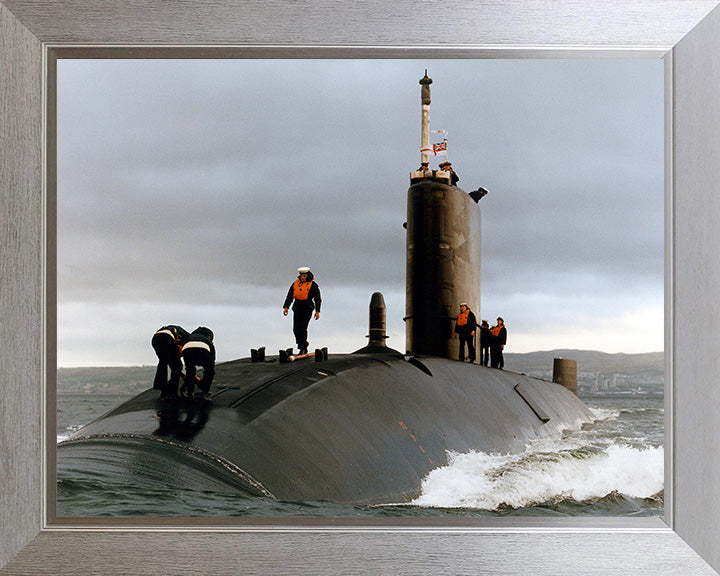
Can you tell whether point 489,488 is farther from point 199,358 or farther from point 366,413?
point 199,358

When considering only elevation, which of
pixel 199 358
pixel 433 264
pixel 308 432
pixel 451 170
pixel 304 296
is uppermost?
pixel 451 170

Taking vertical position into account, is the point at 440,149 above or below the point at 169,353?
above

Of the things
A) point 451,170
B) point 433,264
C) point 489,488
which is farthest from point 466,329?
point 489,488

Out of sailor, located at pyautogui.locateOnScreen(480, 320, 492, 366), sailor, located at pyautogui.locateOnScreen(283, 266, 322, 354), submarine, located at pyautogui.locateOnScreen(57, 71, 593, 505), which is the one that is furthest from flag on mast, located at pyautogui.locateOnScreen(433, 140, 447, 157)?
sailor, located at pyautogui.locateOnScreen(283, 266, 322, 354)

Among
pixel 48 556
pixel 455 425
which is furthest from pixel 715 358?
pixel 48 556

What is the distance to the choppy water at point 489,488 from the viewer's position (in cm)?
398

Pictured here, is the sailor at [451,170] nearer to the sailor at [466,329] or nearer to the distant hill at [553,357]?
the sailor at [466,329]

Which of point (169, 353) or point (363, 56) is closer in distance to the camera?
point (363, 56)

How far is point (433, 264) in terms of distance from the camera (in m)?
7.93

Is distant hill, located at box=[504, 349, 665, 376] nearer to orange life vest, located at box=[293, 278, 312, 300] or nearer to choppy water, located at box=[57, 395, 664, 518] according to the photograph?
choppy water, located at box=[57, 395, 664, 518]

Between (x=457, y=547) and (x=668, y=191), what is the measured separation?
2.36m

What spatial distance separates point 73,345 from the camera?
4836mm

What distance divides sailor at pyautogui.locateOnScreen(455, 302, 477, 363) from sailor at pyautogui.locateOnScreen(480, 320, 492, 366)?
155 millimetres

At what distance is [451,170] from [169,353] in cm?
417
